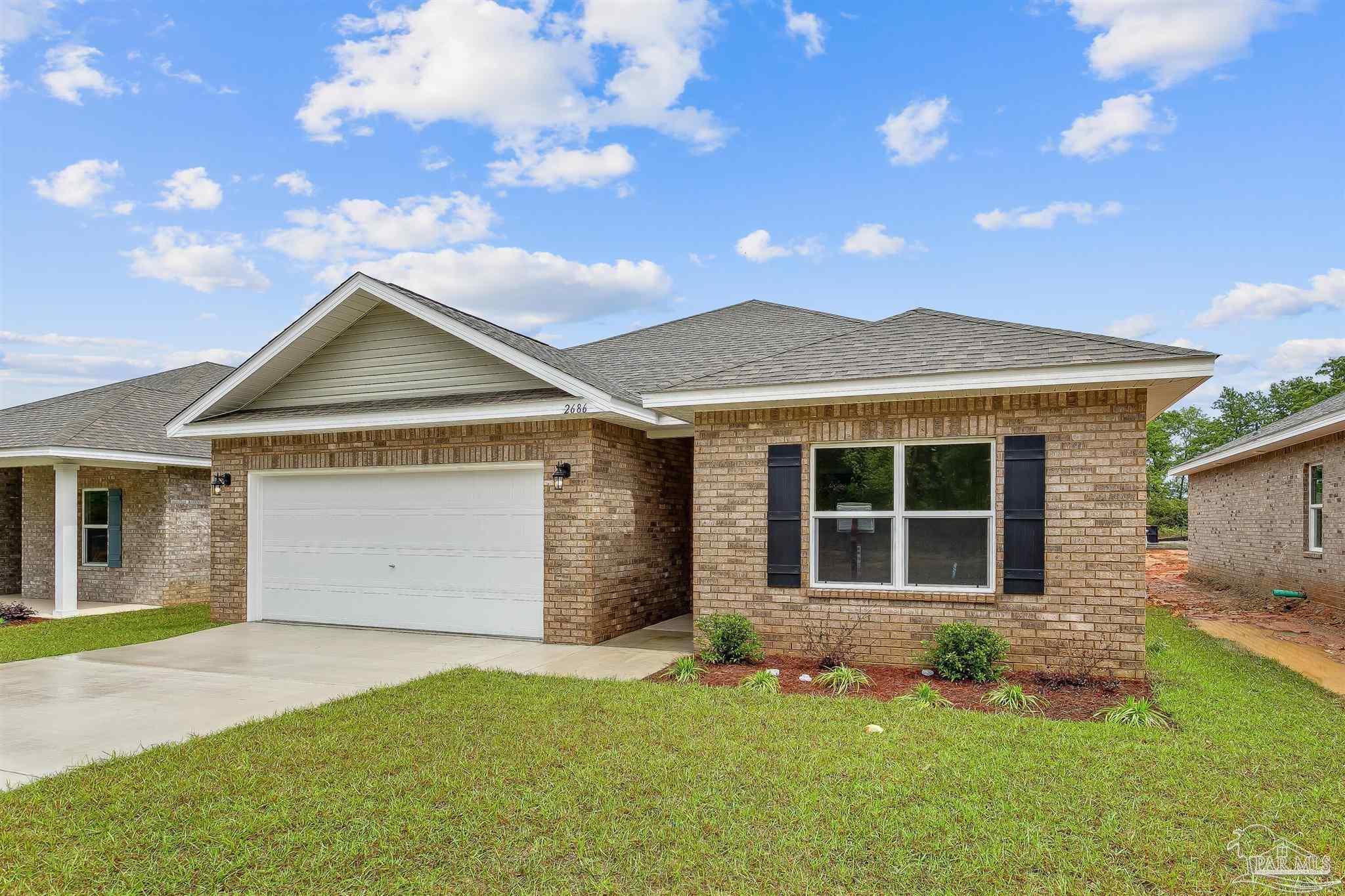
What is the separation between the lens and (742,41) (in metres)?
13.0

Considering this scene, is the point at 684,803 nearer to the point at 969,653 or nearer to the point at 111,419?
the point at 969,653

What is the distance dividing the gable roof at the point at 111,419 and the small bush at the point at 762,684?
11.1 metres

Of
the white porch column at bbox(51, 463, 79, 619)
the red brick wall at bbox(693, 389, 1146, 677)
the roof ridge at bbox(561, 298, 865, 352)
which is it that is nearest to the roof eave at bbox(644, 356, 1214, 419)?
the red brick wall at bbox(693, 389, 1146, 677)

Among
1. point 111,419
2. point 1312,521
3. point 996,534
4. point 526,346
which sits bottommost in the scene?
point 1312,521

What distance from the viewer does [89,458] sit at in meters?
12.7

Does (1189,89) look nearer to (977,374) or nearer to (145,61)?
(977,374)

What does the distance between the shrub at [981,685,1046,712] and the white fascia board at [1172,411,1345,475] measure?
7.56 metres

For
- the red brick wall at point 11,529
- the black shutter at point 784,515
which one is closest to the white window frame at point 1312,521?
the black shutter at point 784,515

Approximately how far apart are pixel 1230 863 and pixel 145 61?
47.0 ft

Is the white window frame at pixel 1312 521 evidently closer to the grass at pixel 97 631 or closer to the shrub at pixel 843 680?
the shrub at pixel 843 680

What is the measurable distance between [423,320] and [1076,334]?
7846 mm

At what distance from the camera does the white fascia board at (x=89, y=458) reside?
12430 millimetres

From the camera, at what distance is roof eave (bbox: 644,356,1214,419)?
273 inches

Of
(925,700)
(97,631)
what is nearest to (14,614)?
(97,631)
